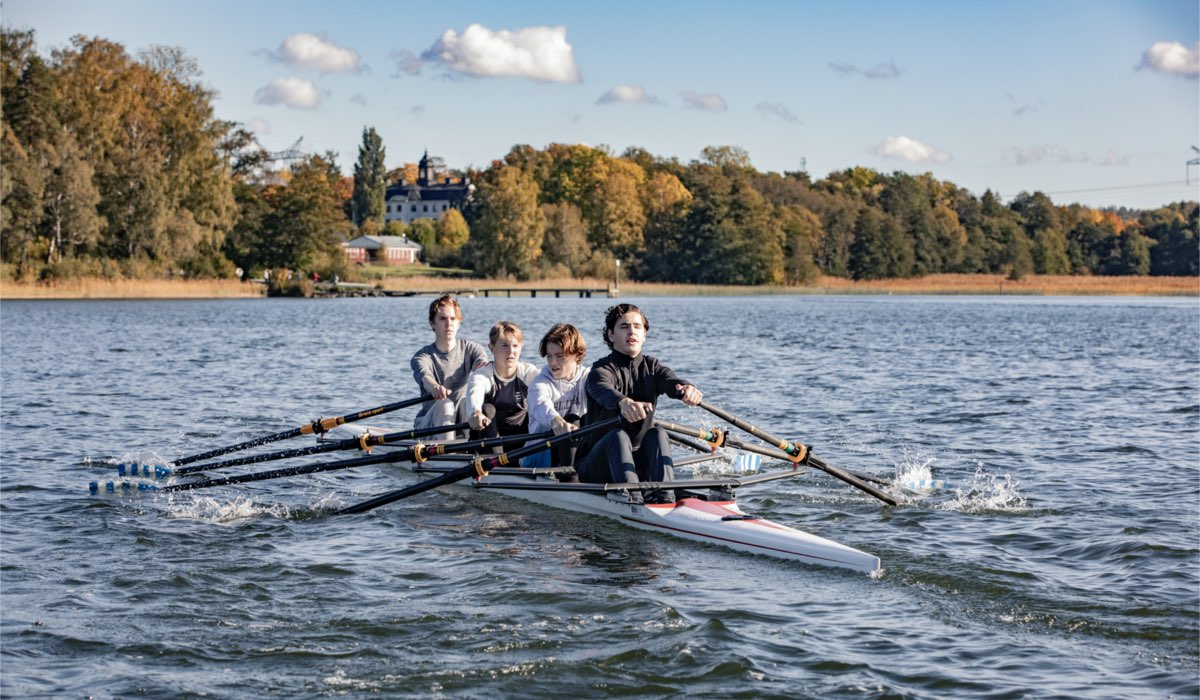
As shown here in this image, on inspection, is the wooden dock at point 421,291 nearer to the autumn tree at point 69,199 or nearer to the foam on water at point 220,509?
the autumn tree at point 69,199

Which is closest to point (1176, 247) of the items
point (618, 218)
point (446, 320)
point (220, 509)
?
point (618, 218)

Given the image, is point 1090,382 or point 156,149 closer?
point 1090,382

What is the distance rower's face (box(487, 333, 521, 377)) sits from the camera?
34.4ft

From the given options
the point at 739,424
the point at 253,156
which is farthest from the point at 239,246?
the point at 739,424

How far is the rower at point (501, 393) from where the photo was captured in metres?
10.7

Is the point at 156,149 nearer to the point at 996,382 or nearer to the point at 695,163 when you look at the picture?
the point at 996,382

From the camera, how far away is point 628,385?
30.2 ft

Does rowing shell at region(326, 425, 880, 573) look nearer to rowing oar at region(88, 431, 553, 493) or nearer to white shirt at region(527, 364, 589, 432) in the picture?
rowing oar at region(88, 431, 553, 493)

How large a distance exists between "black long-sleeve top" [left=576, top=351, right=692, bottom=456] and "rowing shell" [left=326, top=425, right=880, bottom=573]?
543 mm

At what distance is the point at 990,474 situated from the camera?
12.5m

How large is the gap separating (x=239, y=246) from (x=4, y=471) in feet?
229

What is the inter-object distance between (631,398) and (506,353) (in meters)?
1.77

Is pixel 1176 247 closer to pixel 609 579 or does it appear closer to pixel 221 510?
pixel 221 510

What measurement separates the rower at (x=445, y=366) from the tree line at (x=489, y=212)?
173ft
